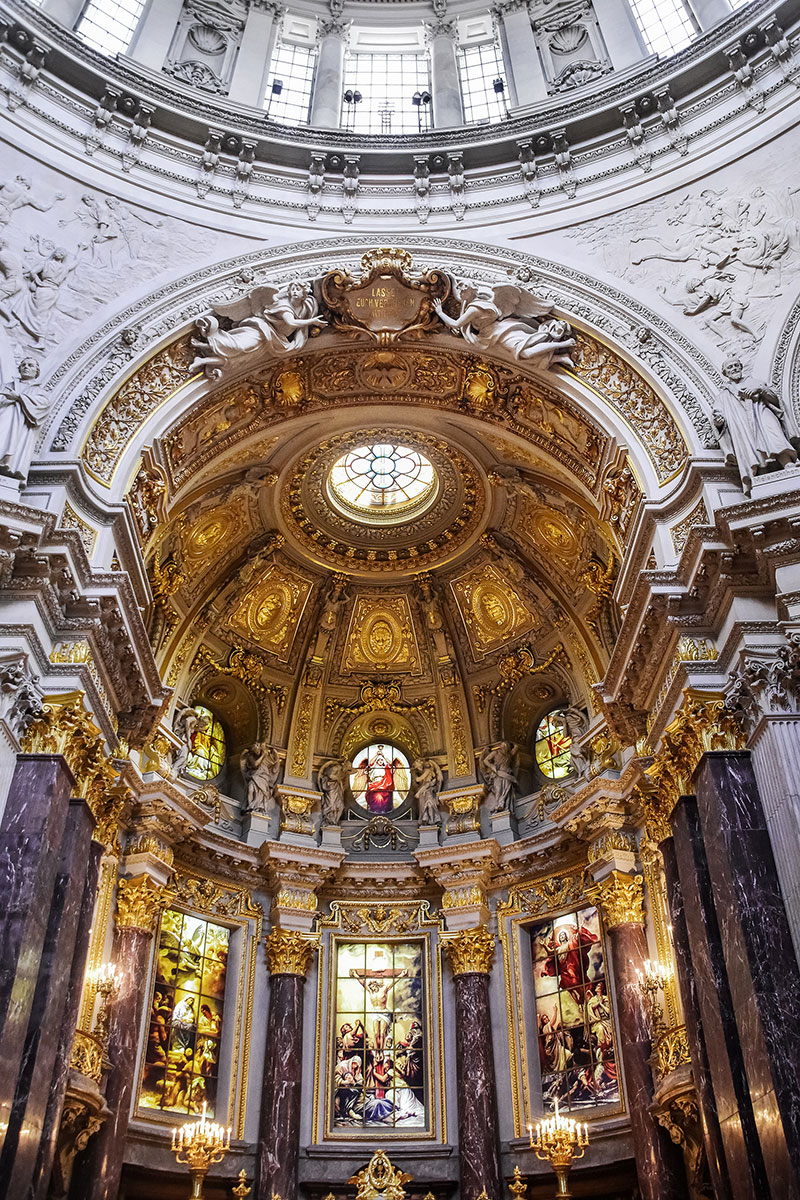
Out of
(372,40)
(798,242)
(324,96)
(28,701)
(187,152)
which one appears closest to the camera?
(28,701)

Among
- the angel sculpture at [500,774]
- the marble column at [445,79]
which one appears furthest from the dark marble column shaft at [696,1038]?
the marble column at [445,79]

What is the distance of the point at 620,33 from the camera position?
20.5 m

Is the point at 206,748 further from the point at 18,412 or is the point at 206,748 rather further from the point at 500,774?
the point at 18,412

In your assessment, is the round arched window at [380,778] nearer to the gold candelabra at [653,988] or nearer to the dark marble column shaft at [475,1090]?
the dark marble column shaft at [475,1090]

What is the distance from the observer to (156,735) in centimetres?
2017

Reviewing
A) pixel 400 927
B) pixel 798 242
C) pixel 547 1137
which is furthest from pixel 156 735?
pixel 798 242

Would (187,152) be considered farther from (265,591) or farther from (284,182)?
(265,591)

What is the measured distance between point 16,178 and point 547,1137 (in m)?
18.2

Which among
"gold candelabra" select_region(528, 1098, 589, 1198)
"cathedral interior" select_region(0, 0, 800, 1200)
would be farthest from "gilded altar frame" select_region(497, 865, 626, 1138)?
"gold candelabra" select_region(528, 1098, 589, 1198)

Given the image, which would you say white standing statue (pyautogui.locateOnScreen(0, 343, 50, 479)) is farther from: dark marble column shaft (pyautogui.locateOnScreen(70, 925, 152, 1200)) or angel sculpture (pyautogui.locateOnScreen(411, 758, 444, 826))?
angel sculpture (pyautogui.locateOnScreen(411, 758, 444, 826))

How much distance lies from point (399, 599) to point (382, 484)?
285cm

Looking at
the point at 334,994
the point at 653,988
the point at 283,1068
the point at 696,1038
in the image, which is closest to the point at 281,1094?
the point at 283,1068

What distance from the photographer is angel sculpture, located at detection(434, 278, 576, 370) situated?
17500 mm

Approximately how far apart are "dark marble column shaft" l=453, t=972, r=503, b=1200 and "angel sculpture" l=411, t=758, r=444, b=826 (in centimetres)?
376
